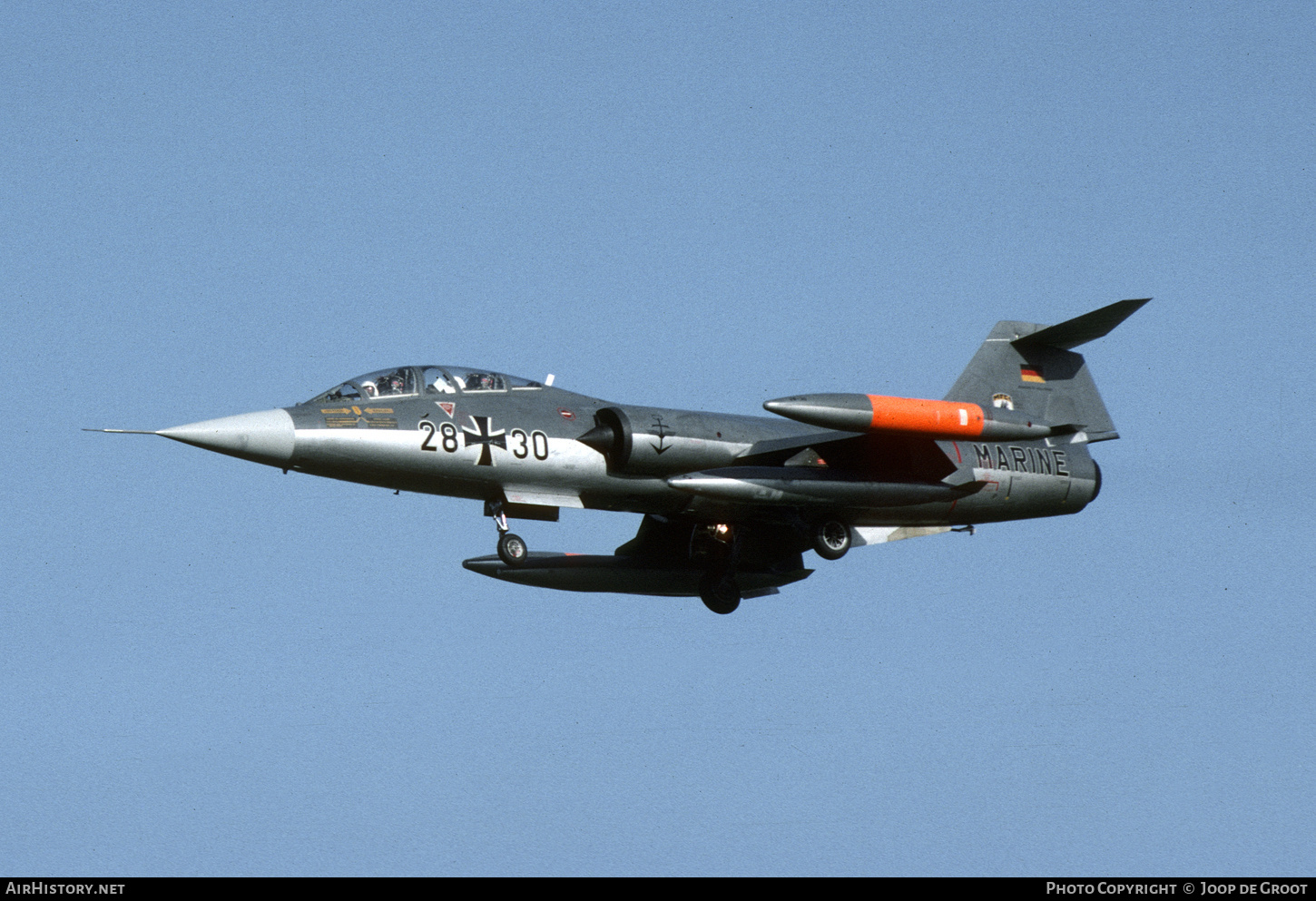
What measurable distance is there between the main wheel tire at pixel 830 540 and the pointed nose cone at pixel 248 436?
7.25m

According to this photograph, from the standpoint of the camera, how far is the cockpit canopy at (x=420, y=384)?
867 inches

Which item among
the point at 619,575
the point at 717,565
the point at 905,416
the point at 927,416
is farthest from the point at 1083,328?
the point at 619,575

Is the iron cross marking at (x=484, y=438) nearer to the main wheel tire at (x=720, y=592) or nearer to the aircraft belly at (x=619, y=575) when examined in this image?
the aircraft belly at (x=619, y=575)

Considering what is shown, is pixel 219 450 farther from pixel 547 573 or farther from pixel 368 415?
pixel 547 573

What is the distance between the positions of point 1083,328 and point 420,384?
9723 millimetres

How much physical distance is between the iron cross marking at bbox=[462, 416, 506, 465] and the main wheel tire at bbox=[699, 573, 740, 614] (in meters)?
4.73

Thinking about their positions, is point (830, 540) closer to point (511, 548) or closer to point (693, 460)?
point (693, 460)

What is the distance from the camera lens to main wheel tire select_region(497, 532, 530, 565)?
2208cm

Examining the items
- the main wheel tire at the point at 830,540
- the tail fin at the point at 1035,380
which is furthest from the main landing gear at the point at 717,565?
the tail fin at the point at 1035,380

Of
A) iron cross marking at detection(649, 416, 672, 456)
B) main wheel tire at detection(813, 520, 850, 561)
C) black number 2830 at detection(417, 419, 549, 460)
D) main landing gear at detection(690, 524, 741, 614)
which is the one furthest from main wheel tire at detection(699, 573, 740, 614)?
black number 2830 at detection(417, 419, 549, 460)
